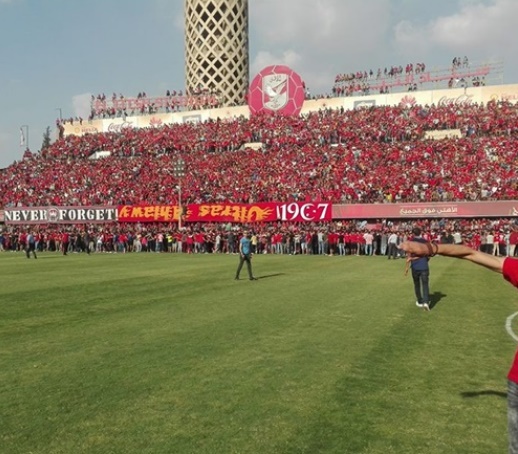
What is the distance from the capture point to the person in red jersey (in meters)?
3.72

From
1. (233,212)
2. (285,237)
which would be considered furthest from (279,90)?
(285,237)

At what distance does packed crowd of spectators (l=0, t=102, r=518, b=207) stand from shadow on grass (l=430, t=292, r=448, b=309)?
80.8ft

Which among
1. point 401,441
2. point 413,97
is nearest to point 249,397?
point 401,441

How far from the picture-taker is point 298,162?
156 feet

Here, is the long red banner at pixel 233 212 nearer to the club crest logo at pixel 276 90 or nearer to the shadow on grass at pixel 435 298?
the club crest logo at pixel 276 90

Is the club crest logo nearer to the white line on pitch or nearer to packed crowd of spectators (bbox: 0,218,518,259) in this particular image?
packed crowd of spectators (bbox: 0,218,518,259)

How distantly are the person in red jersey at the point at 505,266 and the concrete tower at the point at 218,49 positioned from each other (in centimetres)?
7531

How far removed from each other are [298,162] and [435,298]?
34.1 m

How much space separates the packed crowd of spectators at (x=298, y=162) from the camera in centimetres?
4075

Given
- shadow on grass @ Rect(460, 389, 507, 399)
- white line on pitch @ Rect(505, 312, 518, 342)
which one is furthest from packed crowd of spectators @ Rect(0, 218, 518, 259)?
shadow on grass @ Rect(460, 389, 507, 399)

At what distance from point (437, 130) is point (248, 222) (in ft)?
64.6

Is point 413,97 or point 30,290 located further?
point 413,97

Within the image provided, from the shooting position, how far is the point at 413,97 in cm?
5594

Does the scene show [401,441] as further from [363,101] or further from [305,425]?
[363,101]
